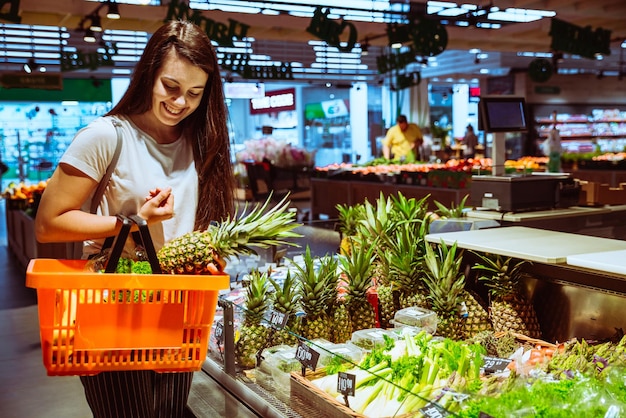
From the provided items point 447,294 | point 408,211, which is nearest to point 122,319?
point 447,294

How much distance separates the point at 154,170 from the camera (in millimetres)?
1981

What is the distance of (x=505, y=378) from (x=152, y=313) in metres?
1.05

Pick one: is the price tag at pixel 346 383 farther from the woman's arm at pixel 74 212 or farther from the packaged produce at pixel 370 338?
the woman's arm at pixel 74 212

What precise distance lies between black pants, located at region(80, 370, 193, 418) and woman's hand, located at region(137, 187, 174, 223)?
502 millimetres

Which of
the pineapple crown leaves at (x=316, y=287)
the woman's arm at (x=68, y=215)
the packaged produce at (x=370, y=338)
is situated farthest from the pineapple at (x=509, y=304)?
the woman's arm at (x=68, y=215)

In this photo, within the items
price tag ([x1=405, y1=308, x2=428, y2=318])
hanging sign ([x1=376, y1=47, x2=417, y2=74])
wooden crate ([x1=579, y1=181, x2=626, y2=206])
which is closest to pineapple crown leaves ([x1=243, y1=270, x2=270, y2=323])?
price tag ([x1=405, y1=308, x2=428, y2=318])

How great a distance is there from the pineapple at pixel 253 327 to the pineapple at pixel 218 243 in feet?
2.21

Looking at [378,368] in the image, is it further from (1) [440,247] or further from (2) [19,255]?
(2) [19,255]

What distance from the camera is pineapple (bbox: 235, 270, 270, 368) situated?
2543mm

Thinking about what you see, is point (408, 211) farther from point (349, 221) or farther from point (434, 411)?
point (434, 411)

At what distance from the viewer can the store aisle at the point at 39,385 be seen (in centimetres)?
255

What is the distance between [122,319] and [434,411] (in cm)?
81

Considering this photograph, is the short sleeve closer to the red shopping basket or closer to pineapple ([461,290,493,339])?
the red shopping basket

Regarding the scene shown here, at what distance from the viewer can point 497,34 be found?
14.7 metres
